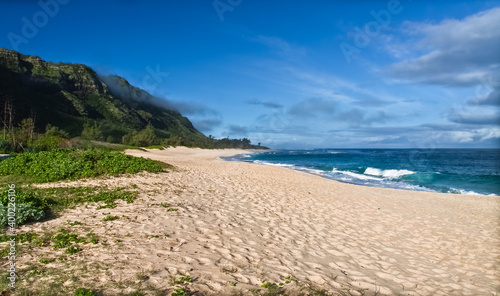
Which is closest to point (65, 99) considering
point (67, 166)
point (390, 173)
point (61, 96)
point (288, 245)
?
point (61, 96)

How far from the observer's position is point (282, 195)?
45.8 ft

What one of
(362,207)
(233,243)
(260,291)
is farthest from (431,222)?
(260,291)

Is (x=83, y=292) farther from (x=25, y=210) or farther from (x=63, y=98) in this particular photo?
(x=63, y=98)

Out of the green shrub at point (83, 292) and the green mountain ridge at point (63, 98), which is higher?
the green mountain ridge at point (63, 98)

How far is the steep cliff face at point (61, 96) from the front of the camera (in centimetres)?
10956

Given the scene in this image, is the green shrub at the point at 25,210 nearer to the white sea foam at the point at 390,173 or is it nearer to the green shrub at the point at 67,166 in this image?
the green shrub at the point at 67,166

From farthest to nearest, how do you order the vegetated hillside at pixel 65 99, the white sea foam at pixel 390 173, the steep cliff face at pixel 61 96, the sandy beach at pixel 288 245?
the steep cliff face at pixel 61 96, the vegetated hillside at pixel 65 99, the white sea foam at pixel 390 173, the sandy beach at pixel 288 245

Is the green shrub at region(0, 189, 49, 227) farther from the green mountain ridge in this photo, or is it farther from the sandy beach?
the green mountain ridge

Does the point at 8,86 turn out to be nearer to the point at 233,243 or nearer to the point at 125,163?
the point at 125,163

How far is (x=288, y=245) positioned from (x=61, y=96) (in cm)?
16830

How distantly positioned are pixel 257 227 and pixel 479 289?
5286 mm

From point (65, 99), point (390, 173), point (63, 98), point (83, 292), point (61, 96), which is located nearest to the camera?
point (83, 292)

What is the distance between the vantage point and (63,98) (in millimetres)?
139125

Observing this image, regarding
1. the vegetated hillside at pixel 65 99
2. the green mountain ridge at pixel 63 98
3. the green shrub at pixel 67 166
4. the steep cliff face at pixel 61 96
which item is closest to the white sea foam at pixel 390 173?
the green shrub at pixel 67 166
